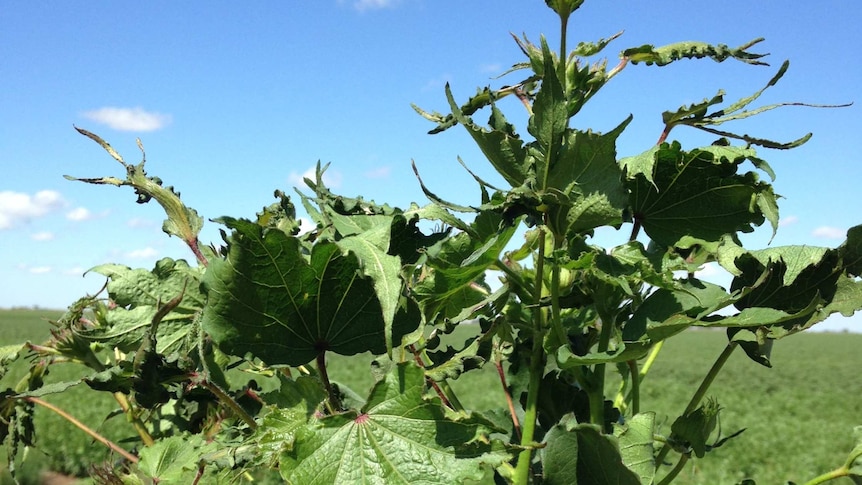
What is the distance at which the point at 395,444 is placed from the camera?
61 cm

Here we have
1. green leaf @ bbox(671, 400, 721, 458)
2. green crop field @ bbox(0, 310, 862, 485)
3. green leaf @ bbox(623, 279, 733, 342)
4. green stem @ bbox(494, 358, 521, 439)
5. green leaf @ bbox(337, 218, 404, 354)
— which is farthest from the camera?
green crop field @ bbox(0, 310, 862, 485)

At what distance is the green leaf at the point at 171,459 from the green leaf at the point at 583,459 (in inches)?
20.1

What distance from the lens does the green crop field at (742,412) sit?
22.7 feet

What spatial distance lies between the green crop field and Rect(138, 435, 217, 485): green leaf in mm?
1203

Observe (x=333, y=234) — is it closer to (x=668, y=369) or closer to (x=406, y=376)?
(x=406, y=376)

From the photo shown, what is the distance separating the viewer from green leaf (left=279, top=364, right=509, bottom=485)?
1.94 ft

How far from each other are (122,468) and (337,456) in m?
0.73

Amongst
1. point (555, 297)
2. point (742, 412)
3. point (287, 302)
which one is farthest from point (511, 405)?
point (742, 412)

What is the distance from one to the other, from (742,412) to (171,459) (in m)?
11.9

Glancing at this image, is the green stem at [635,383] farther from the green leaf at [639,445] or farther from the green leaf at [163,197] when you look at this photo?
the green leaf at [163,197]

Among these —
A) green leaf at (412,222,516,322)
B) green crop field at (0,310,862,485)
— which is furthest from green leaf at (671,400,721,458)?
green crop field at (0,310,862,485)

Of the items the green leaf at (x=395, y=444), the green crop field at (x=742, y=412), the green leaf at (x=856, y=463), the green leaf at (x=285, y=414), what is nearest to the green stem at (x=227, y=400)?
the green leaf at (x=285, y=414)

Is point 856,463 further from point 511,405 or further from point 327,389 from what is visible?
point 327,389

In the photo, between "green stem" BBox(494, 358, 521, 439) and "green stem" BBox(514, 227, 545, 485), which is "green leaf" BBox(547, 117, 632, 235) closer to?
"green stem" BBox(514, 227, 545, 485)
